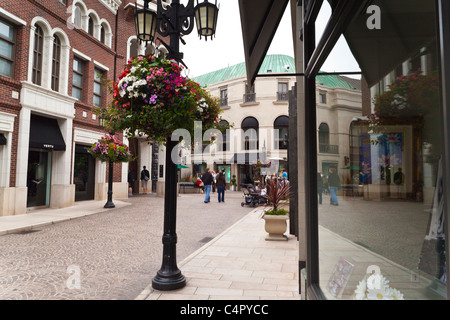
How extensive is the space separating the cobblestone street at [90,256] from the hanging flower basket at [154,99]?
235cm

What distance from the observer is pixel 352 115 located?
6.68 ft

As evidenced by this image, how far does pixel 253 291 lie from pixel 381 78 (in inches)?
131

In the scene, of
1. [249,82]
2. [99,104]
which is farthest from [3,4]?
[249,82]

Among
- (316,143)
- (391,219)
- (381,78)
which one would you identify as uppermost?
(381,78)

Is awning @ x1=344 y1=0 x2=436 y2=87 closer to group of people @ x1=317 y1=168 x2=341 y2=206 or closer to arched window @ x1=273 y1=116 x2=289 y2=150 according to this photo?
group of people @ x1=317 y1=168 x2=341 y2=206

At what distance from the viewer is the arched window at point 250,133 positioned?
33.6 metres

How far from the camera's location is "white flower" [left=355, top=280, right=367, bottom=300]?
5.69 feet

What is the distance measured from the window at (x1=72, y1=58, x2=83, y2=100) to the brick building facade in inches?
2.1

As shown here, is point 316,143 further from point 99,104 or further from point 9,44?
point 99,104

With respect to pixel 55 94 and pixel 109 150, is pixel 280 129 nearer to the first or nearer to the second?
pixel 109 150

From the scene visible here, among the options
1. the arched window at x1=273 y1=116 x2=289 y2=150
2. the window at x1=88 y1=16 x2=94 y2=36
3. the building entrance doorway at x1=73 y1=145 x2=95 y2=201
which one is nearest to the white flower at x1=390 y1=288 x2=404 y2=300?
the building entrance doorway at x1=73 y1=145 x2=95 y2=201

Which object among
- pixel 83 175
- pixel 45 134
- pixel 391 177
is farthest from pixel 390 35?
pixel 83 175

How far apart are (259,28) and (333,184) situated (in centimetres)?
223

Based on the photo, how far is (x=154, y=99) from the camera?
383 cm
